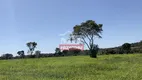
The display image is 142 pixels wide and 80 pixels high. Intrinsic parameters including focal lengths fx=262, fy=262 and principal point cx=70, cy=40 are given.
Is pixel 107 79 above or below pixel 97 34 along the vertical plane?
below

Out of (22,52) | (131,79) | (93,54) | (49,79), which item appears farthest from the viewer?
(22,52)

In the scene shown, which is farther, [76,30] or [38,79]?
[76,30]

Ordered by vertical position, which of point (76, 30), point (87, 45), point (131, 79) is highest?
point (76, 30)

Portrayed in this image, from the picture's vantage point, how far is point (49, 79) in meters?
16.1

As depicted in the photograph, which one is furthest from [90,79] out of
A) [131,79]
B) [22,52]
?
[22,52]

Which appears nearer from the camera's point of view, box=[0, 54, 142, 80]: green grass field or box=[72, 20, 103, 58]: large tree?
box=[0, 54, 142, 80]: green grass field

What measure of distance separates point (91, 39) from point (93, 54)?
44.6 ft

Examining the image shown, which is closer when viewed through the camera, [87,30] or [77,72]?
[77,72]

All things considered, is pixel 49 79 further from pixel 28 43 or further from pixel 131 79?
pixel 28 43

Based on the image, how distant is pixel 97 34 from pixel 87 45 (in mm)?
4664

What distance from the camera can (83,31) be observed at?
7038 centimetres

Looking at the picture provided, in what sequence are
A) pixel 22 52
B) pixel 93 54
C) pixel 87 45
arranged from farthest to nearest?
pixel 22 52 → pixel 87 45 → pixel 93 54

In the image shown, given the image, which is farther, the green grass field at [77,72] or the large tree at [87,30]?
the large tree at [87,30]

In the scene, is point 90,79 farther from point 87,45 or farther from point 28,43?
point 28,43
